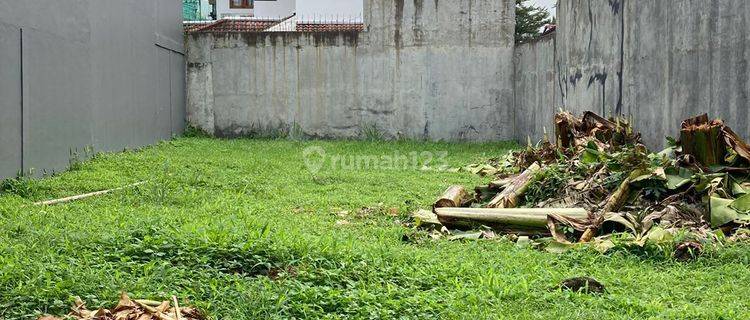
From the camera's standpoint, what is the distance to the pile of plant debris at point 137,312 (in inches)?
144

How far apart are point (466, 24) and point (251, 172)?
7674 mm

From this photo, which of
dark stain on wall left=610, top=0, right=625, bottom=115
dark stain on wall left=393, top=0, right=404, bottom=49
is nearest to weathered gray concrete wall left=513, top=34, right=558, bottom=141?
dark stain on wall left=393, top=0, right=404, bottom=49

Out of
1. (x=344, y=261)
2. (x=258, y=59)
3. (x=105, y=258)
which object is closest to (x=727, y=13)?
(x=344, y=261)

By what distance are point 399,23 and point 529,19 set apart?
17.2 metres

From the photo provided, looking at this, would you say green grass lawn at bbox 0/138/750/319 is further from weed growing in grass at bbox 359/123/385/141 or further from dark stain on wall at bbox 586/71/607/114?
weed growing in grass at bbox 359/123/385/141

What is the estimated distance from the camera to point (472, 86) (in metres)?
17.1

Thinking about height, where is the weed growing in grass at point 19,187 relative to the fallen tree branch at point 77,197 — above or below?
above

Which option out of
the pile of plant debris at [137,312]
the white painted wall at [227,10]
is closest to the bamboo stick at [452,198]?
the pile of plant debris at [137,312]

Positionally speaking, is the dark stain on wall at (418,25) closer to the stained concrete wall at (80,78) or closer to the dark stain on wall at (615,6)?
the stained concrete wall at (80,78)

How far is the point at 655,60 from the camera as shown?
929 cm

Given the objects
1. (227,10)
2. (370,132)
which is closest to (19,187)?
(370,132)

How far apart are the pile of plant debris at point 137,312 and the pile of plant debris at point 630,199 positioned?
3.02 m

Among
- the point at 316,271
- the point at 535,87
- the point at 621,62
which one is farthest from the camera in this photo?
the point at 535,87

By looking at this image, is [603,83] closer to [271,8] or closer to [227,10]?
[271,8]
